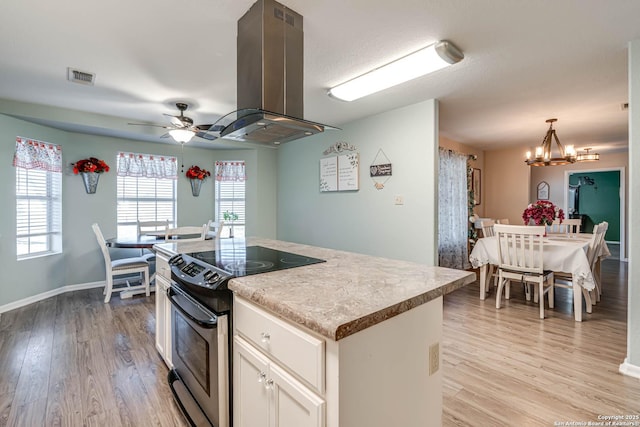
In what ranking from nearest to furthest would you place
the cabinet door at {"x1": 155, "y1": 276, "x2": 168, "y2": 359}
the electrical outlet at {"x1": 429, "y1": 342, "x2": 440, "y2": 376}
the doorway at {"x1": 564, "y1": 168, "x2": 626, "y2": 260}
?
the electrical outlet at {"x1": 429, "y1": 342, "x2": 440, "y2": 376}
the cabinet door at {"x1": 155, "y1": 276, "x2": 168, "y2": 359}
the doorway at {"x1": 564, "y1": 168, "x2": 626, "y2": 260}

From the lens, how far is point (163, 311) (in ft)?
7.24

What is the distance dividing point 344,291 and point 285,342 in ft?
0.98

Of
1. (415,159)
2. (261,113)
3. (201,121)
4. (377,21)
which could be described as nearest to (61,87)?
(201,121)

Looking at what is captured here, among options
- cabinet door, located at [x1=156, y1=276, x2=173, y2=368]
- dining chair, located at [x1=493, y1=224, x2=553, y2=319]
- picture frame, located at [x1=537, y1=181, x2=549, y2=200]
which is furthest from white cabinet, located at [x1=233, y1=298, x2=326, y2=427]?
picture frame, located at [x1=537, y1=181, x2=549, y2=200]

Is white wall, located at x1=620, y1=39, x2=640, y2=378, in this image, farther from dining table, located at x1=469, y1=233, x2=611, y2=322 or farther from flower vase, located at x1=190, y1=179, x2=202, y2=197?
flower vase, located at x1=190, y1=179, x2=202, y2=197

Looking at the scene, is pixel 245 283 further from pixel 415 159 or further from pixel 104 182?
pixel 104 182

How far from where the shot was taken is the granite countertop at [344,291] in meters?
0.94

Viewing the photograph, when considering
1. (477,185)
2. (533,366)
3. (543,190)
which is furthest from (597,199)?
(533,366)

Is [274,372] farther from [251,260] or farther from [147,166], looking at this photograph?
[147,166]

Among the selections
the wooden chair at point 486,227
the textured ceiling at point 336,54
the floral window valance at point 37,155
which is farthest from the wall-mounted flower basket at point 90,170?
the wooden chair at point 486,227

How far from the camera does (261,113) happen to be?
1579 millimetres

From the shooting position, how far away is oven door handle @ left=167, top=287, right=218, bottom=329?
1.40 meters

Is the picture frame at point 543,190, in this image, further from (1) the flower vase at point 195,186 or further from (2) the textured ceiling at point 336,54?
(1) the flower vase at point 195,186

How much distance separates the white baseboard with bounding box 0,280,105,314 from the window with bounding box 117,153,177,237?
2.60 ft
